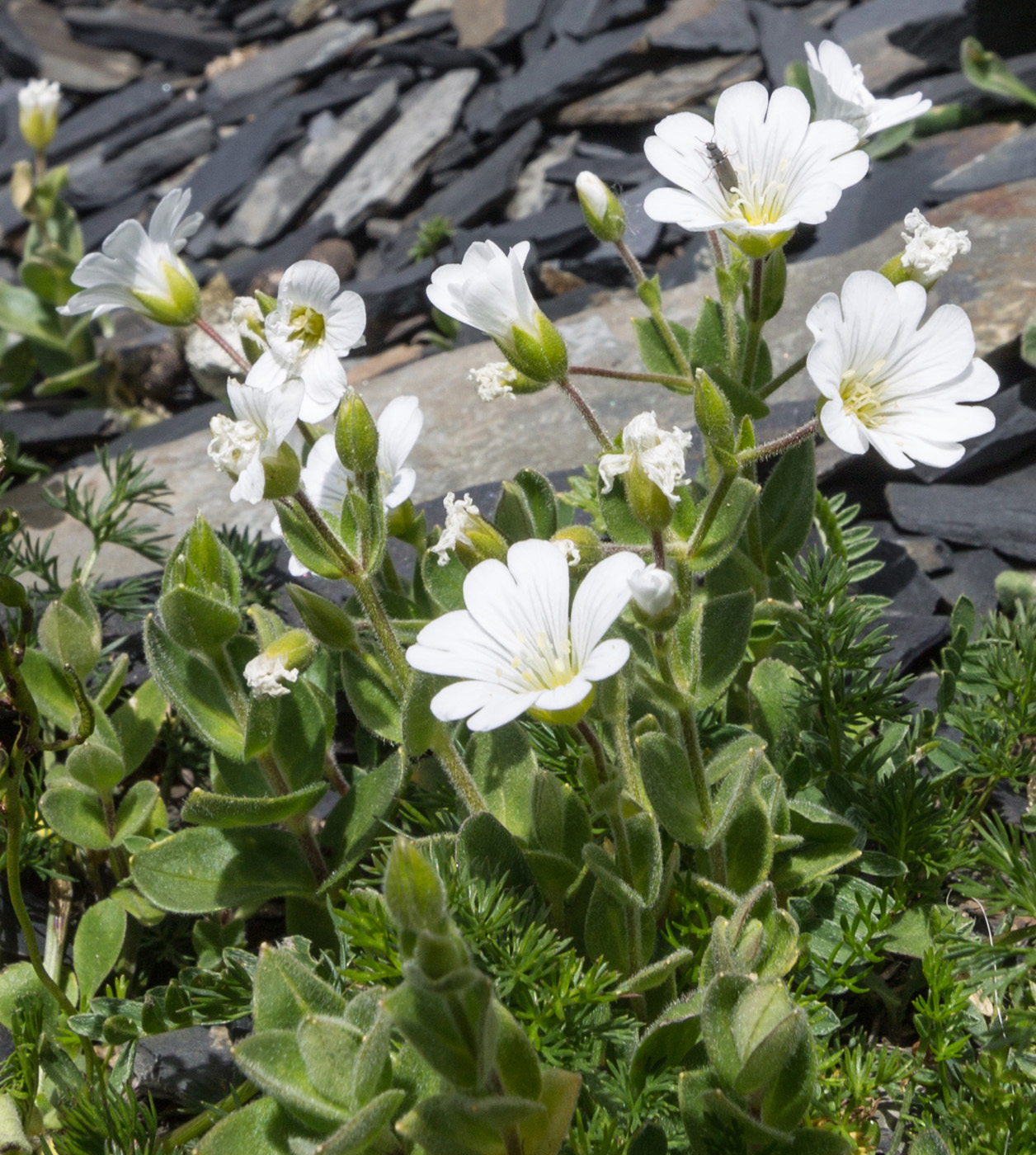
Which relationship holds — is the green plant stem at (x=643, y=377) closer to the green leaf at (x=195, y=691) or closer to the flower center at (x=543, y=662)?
the flower center at (x=543, y=662)

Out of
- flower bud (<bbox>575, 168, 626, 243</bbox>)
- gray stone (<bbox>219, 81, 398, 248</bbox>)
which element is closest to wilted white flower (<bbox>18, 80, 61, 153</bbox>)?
gray stone (<bbox>219, 81, 398, 248</bbox>)

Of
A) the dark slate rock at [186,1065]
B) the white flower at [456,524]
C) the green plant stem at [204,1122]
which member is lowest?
the dark slate rock at [186,1065]

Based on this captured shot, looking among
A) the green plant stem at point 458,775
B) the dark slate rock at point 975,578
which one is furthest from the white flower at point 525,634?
the dark slate rock at point 975,578

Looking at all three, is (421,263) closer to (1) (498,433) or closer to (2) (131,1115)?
(1) (498,433)

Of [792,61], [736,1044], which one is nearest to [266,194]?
[792,61]

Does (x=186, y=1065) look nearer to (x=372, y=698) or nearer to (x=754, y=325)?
(x=372, y=698)

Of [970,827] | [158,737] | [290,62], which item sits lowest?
[970,827]
